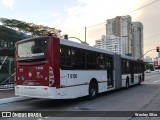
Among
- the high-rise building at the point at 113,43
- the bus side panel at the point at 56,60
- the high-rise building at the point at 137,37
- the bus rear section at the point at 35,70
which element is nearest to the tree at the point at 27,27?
the high-rise building at the point at 113,43

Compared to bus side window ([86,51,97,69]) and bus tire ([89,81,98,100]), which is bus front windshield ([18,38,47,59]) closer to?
bus side window ([86,51,97,69])

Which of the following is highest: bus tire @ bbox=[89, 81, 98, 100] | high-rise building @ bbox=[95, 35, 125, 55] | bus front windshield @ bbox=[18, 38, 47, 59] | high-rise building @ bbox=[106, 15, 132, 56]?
high-rise building @ bbox=[106, 15, 132, 56]

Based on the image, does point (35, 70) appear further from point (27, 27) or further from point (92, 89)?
point (27, 27)

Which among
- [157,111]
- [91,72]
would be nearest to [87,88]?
[91,72]

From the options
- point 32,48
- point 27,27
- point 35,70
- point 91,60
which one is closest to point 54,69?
point 35,70

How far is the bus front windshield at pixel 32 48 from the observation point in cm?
1235

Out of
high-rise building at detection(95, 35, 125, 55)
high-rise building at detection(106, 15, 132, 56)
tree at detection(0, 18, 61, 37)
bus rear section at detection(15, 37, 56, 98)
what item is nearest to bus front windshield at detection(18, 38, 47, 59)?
bus rear section at detection(15, 37, 56, 98)

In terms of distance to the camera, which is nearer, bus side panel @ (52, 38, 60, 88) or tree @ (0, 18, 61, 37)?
bus side panel @ (52, 38, 60, 88)

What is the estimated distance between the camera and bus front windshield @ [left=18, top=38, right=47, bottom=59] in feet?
40.5

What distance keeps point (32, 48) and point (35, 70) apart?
102 cm

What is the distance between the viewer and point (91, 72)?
15391 millimetres

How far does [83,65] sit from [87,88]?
1237 millimetres

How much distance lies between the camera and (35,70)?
491 inches

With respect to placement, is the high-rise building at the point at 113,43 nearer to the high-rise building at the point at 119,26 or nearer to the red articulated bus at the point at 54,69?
the high-rise building at the point at 119,26
